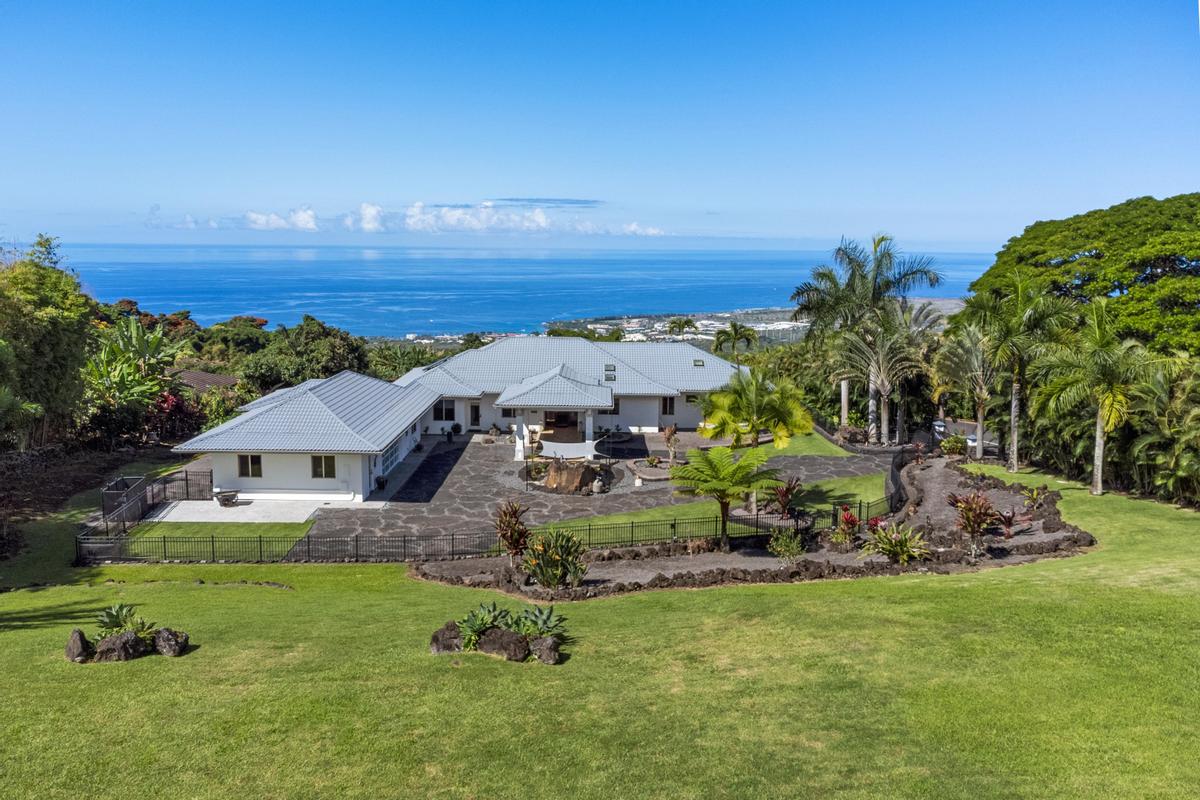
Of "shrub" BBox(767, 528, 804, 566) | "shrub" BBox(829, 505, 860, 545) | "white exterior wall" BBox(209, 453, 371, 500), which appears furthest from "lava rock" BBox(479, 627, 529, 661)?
"white exterior wall" BBox(209, 453, 371, 500)

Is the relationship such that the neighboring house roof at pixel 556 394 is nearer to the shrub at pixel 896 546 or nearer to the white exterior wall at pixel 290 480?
the white exterior wall at pixel 290 480

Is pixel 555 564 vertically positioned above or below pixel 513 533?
below

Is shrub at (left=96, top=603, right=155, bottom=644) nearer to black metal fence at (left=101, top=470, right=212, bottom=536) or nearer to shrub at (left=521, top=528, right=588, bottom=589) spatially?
shrub at (left=521, top=528, right=588, bottom=589)

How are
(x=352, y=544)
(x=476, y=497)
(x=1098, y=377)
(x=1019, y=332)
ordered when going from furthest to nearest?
1. (x=1019, y=332)
2. (x=476, y=497)
3. (x=1098, y=377)
4. (x=352, y=544)

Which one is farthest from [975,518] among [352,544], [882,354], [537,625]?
[882,354]

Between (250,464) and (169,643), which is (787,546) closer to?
(169,643)

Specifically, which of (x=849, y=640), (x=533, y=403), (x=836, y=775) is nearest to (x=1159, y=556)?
(x=849, y=640)

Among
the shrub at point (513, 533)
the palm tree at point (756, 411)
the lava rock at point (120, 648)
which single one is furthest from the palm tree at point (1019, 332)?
the lava rock at point (120, 648)
